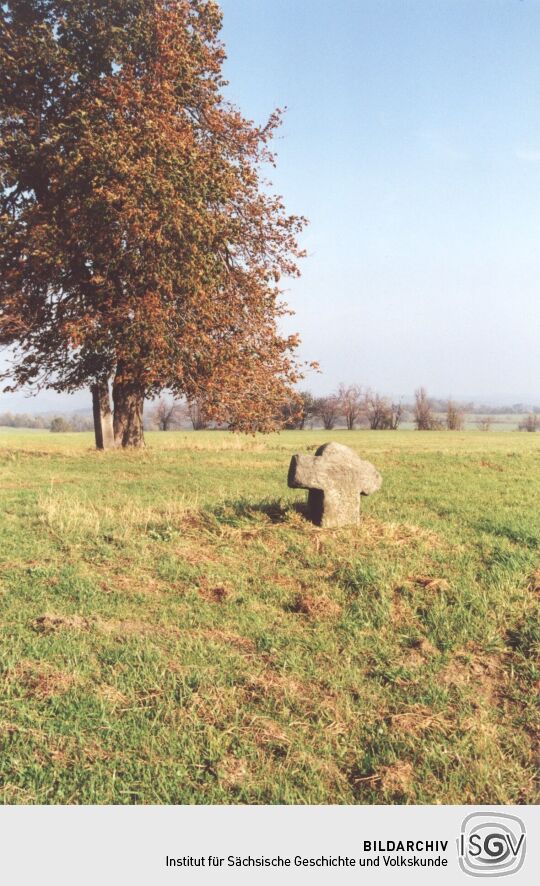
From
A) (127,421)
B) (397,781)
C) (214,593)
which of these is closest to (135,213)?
(127,421)

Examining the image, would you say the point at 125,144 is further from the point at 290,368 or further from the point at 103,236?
the point at 290,368

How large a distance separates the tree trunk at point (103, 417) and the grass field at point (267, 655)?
13625 mm

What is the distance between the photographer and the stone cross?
892 cm

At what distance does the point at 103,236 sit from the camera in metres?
18.1

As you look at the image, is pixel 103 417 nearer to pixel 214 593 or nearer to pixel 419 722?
pixel 214 593

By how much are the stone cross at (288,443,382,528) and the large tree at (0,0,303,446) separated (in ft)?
33.9

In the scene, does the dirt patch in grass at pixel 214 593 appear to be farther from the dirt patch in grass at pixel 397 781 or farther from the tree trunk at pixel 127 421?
the tree trunk at pixel 127 421

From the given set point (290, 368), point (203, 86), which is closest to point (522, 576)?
point (290, 368)

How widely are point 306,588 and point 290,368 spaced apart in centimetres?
1482

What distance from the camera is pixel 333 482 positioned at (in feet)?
29.7

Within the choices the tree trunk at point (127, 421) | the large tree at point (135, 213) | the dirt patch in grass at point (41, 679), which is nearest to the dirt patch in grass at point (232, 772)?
the dirt patch in grass at point (41, 679)

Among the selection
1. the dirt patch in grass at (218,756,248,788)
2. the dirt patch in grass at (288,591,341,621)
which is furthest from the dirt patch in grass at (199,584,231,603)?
the dirt patch in grass at (218,756,248,788)

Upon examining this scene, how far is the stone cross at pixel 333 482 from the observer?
8.92 meters
